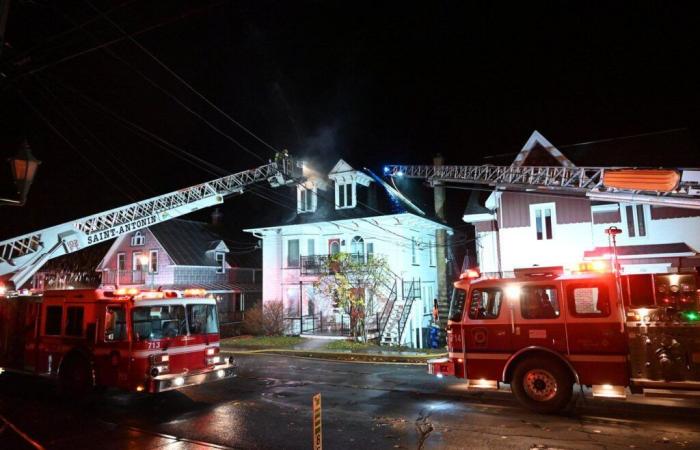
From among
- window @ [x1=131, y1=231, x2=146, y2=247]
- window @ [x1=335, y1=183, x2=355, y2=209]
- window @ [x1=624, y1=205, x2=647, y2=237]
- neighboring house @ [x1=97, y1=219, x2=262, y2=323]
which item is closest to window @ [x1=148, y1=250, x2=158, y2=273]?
neighboring house @ [x1=97, y1=219, x2=262, y2=323]

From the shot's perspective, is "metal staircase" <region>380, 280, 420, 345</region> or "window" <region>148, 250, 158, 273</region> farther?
"window" <region>148, 250, 158, 273</region>

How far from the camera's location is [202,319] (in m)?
10.5

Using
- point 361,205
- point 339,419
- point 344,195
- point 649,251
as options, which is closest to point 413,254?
point 361,205

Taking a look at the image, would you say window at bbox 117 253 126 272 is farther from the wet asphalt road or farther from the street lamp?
the street lamp

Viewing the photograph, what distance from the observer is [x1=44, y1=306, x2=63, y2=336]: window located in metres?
10.8

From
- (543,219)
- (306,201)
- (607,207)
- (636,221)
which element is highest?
(306,201)

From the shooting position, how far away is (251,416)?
339 inches

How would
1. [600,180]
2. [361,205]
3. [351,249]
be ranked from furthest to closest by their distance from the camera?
[351,249], [361,205], [600,180]

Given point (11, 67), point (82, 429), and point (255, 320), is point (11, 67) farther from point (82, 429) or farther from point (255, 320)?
point (255, 320)

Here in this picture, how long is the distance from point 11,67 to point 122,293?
4.72 meters

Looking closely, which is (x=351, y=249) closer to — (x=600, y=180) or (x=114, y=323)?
(x=600, y=180)

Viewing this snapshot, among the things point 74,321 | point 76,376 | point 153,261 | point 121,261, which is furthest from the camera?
point 121,261

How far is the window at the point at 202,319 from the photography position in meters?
10.2

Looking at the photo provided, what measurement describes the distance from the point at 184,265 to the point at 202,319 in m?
23.6
